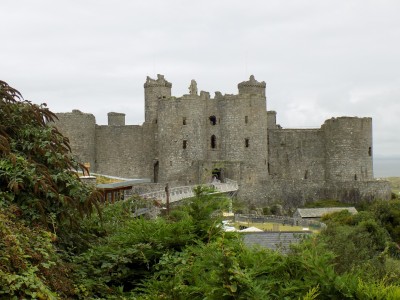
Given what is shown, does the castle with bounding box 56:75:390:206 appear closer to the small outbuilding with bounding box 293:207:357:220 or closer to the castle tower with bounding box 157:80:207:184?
the castle tower with bounding box 157:80:207:184

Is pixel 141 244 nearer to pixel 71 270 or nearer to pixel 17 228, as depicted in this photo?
pixel 71 270

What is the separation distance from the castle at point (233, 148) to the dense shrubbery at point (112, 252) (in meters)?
26.2

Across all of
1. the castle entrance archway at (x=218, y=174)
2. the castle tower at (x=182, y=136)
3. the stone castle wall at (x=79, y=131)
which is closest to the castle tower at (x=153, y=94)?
the castle tower at (x=182, y=136)

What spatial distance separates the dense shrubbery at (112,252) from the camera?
17.6 ft

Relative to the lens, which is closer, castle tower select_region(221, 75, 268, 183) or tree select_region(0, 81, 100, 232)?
tree select_region(0, 81, 100, 232)

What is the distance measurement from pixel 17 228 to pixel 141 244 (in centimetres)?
142

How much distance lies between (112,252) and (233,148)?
96.0ft

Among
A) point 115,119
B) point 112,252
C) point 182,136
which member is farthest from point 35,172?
point 115,119

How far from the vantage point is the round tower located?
38812 millimetres

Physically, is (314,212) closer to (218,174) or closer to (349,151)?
(218,174)

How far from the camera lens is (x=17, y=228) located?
6.36 meters

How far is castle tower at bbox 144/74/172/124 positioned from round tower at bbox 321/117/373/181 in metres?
10.6

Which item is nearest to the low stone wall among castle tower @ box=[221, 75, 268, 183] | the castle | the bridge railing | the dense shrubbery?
the bridge railing

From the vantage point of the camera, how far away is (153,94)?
129 ft
